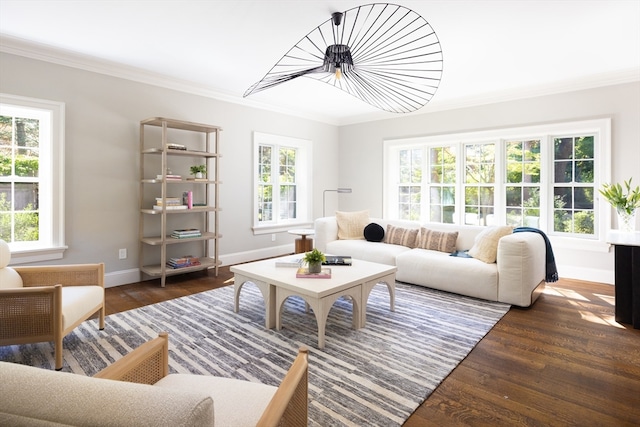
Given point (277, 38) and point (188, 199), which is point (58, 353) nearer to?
point (188, 199)

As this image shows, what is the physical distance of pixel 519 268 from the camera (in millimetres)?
3395

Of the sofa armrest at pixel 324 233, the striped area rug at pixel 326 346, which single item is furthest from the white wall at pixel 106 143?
the sofa armrest at pixel 324 233

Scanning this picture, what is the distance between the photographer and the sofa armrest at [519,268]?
3.38m

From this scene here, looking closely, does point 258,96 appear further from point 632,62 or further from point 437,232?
point 632,62

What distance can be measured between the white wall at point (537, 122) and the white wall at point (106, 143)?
2517mm

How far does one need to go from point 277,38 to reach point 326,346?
274 centimetres

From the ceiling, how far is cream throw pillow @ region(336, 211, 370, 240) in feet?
6.16

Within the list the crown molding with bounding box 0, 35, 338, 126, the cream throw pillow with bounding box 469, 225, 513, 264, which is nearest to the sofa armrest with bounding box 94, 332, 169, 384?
the cream throw pillow with bounding box 469, 225, 513, 264

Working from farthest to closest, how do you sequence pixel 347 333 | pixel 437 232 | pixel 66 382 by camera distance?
pixel 437 232
pixel 347 333
pixel 66 382

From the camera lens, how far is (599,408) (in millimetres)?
1862

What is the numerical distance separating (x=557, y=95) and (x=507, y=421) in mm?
4338

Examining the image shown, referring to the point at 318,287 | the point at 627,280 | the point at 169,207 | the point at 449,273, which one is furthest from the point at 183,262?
the point at 627,280

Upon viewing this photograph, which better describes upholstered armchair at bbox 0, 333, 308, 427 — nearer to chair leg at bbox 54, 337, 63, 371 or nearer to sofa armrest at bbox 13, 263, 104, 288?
chair leg at bbox 54, 337, 63, 371

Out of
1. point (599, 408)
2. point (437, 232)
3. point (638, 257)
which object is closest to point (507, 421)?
point (599, 408)
